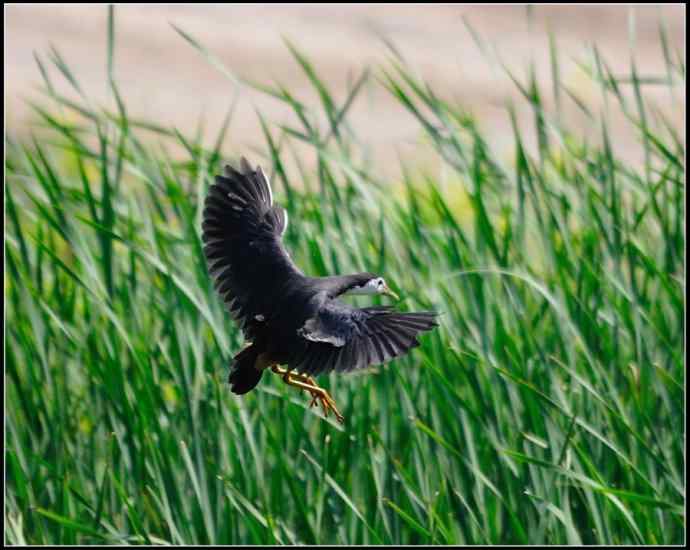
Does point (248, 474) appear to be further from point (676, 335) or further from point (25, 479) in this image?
point (676, 335)

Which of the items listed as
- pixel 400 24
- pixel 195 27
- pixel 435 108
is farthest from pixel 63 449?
pixel 400 24

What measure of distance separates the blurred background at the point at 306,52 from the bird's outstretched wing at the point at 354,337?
5.49 metres

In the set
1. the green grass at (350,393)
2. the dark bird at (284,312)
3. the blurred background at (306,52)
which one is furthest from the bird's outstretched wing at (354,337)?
the blurred background at (306,52)

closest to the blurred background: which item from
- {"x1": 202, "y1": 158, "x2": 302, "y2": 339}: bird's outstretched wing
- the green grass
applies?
the green grass

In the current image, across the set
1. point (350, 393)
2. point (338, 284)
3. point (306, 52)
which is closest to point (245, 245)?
point (338, 284)

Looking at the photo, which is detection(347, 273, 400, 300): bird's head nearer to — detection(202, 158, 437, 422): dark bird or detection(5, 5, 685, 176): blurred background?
detection(202, 158, 437, 422): dark bird

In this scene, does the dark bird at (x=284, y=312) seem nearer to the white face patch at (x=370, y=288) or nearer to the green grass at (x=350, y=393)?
the white face patch at (x=370, y=288)

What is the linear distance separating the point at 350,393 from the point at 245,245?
954 millimetres

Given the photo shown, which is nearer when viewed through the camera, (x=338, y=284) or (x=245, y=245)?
(x=338, y=284)

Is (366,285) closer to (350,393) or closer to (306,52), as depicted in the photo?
(350,393)

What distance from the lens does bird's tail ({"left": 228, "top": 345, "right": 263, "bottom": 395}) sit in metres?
1.28

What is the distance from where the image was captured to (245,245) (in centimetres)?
144

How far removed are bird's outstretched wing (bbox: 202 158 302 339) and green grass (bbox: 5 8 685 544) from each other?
0.69 meters

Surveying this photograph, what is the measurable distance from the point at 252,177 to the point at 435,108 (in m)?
1.30
